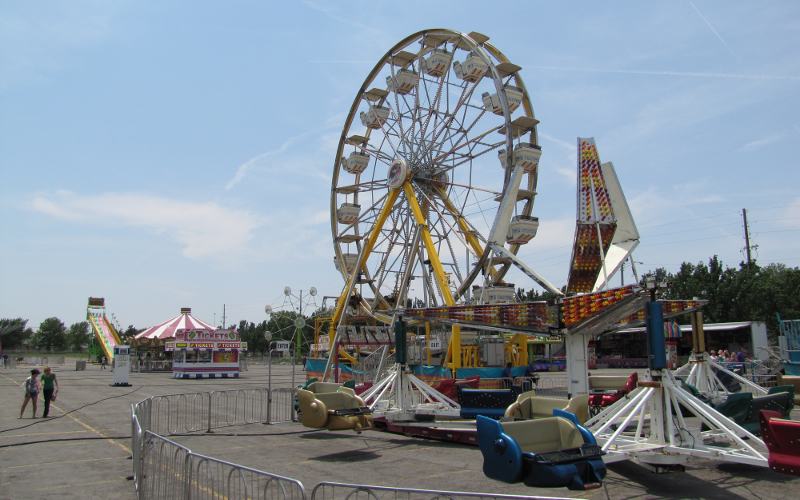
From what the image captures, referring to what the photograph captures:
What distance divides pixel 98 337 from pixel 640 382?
224 ft

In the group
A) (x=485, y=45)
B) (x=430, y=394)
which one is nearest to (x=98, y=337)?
(x=485, y=45)

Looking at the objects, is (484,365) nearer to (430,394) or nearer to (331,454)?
(430,394)

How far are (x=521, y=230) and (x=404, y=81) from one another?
1001 cm

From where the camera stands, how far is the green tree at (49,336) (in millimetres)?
129750

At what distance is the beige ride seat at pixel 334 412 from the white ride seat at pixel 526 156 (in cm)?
1615

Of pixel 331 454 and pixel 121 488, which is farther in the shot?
pixel 331 454

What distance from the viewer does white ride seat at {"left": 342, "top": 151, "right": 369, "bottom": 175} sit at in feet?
114

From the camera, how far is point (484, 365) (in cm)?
3112

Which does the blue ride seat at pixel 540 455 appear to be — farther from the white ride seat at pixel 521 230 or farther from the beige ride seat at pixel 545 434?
the white ride seat at pixel 521 230

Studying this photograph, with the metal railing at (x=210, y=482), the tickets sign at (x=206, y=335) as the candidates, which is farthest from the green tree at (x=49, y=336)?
the metal railing at (x=210, y=482)

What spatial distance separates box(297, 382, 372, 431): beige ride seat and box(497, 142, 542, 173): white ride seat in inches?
636

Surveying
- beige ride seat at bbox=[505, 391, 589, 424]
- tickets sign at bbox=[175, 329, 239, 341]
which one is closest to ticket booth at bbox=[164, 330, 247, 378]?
tickets sign at bbox=[175, 329, 239, 341]

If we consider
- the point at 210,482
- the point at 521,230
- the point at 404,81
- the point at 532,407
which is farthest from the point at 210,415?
the point at 404,81

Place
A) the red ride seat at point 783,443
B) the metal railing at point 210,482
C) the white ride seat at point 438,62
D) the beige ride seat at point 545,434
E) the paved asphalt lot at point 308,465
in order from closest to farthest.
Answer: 1. the metal railing at point 210,482
2. the red ride seat at point 783,443
3. the beige ride seat at point 545,434
4. the paved asphalt lot at point 308,465
5. the white ride seat at point 438,62
